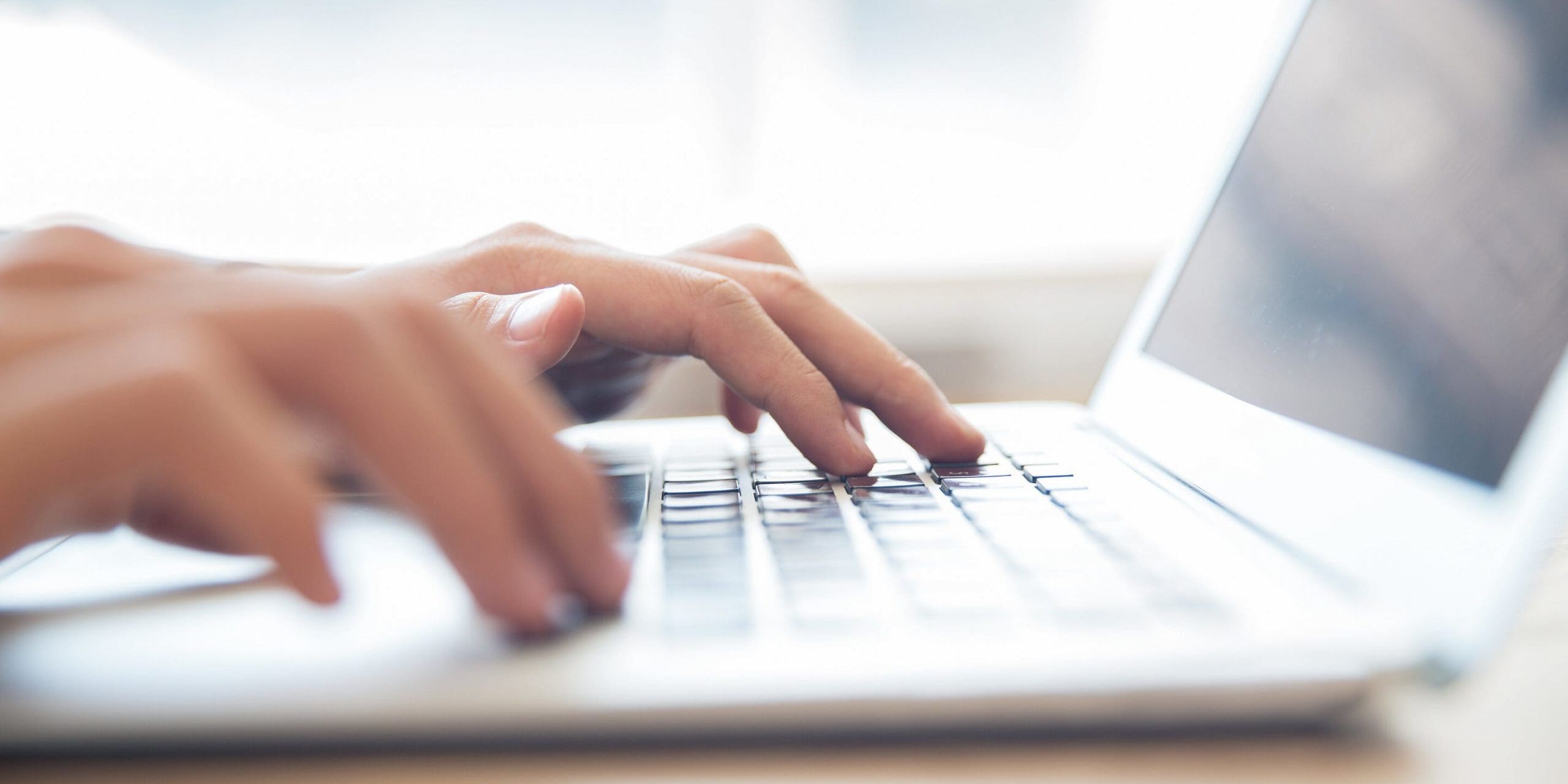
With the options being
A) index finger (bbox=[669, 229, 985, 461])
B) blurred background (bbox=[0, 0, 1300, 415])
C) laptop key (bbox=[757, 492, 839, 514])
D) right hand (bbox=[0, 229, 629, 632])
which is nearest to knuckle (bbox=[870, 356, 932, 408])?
index finger (bbox=[669, 229, 985, 461])

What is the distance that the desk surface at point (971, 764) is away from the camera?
20cm

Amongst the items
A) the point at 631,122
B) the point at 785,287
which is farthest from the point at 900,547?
the point at 631,122

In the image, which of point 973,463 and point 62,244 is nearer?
point 62,244

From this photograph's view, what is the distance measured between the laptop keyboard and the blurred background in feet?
2.72

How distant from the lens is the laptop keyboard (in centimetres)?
25

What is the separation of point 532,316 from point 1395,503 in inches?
12.3

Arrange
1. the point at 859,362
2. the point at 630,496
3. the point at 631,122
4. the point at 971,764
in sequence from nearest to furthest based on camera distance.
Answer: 1. the point at 971,764
2. the point at 630,496
3. the point at 859,362
4. the point at 631,122

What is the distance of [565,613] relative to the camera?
257mm

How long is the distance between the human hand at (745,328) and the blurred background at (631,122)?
0.71m

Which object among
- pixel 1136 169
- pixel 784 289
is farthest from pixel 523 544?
pixel 1136 169

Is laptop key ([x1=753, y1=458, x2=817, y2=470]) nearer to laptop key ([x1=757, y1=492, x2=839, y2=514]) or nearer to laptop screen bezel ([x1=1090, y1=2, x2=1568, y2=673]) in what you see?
laptop key ([x1=757, y1=492, x2=839, y2=514])

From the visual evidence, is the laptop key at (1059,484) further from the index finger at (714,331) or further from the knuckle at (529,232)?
the knuckle at (529,232)

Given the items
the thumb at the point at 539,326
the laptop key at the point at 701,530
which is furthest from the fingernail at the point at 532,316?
the laptop key at the point at 701,530

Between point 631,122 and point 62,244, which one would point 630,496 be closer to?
point 62,244
